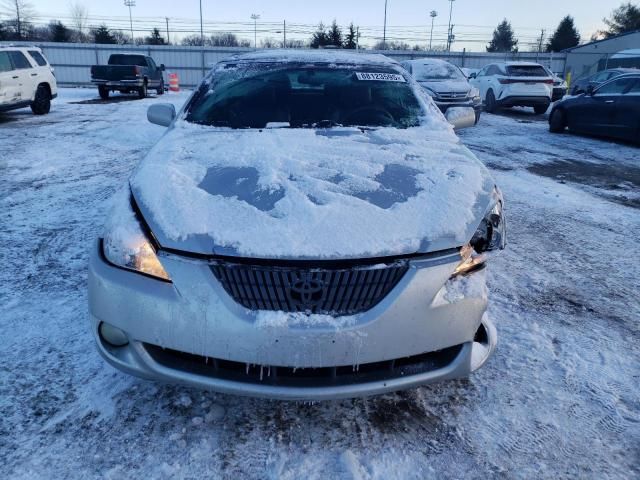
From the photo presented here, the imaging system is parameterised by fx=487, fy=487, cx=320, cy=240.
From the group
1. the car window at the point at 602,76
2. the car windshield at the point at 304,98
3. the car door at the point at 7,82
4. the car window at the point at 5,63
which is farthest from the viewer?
the car window at the point at 602,76

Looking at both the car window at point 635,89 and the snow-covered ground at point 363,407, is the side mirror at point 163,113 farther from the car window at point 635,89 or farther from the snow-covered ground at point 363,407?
the car window at point 635,89

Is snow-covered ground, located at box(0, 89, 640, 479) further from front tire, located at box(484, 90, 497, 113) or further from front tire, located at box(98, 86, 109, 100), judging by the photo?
front tire, located at box(98, 86, 109, 100)

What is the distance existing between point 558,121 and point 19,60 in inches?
523

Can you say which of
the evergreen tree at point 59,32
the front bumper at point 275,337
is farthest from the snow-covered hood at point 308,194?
the evergreen tree at point 59,32

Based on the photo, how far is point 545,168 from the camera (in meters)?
7.77

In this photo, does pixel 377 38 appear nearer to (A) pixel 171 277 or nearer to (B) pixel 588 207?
(B) pixel 588 207

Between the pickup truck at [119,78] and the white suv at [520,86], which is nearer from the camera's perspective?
the white suv at [520,86]

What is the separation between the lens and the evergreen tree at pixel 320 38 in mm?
45925

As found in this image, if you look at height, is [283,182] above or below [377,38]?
below

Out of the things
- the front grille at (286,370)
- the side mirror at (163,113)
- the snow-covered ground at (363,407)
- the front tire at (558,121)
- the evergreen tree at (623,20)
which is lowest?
the snow-covered ground at (363,407)

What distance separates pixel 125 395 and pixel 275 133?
5.65 feet

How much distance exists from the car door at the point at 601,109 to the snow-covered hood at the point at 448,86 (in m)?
Answer: 2.59

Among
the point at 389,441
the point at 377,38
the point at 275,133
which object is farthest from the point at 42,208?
the point at 377,38

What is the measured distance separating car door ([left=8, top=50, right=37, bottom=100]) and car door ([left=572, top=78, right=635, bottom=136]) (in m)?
13.2
